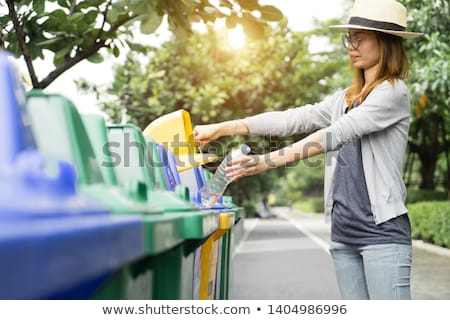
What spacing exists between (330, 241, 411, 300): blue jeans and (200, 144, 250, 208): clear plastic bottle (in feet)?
1.95

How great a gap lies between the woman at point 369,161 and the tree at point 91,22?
4.65 feet

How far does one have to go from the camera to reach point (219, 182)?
15.1 ft

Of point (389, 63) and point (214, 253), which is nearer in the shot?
point (389, 63)

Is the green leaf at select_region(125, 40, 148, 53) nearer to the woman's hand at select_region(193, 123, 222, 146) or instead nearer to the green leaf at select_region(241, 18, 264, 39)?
the green leaf at select_region(241, 18, 264, 39)

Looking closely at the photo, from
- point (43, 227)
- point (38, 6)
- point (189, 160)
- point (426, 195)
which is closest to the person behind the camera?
point (43, 227)

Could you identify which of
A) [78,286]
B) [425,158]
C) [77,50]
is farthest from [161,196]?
[425,158]

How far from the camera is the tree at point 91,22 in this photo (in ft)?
16.8

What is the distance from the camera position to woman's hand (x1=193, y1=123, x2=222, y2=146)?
14.0 ft

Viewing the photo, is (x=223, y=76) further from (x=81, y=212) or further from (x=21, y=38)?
(x=81, y=212)

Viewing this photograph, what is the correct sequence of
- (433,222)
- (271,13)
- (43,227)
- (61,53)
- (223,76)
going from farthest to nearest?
(223,76)
(433,222)
(61,53)
(271,13)
(43,227)

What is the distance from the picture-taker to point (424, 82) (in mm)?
14203

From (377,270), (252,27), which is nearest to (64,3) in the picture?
(252,27)

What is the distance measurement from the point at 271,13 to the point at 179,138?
3.12ft

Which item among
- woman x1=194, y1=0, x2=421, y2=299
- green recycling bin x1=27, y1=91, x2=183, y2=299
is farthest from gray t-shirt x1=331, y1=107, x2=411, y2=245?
green recycling bin x1=27, y1=91, x2=183, y2=299
